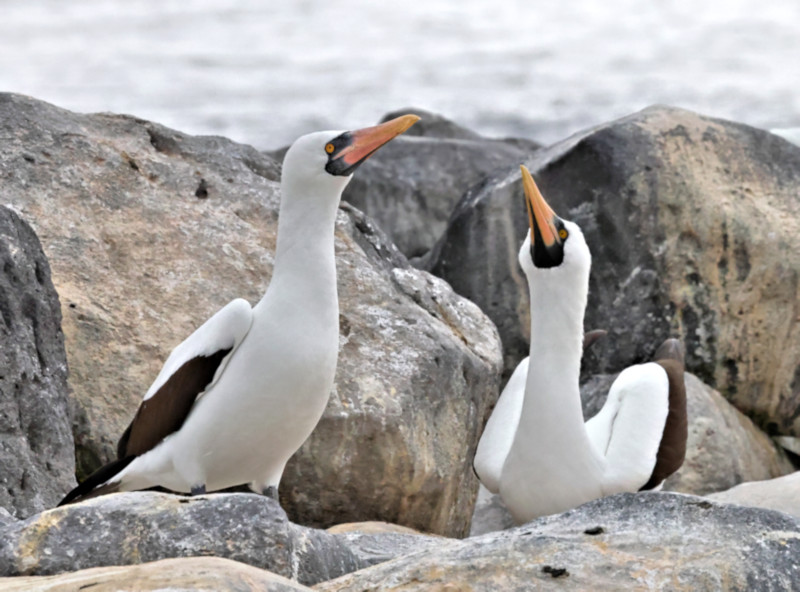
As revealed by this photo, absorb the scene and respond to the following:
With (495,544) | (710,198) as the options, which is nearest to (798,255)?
(710,198)

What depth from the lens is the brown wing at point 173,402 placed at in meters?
4.54

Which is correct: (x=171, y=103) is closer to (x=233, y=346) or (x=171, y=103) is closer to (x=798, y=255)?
(x=798, y=255)

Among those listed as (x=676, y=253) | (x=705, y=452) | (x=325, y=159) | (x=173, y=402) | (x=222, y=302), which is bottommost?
(x=705, y=452)

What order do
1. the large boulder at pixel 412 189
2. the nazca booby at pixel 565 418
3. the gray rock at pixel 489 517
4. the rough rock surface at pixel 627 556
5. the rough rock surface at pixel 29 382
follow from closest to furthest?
the rough rock surface at pixel 627 556
the rough rock surface at pixel 29 382
the nazca booby at pixel 565 418
the gray rock at pixel 489 517
the large boulder at pixel 412 189

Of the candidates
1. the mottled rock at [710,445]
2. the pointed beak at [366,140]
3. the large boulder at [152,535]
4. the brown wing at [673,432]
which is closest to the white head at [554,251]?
the brown wing at [673,432]

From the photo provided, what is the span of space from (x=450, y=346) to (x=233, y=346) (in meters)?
1.34

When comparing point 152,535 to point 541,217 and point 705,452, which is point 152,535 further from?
point 705,452

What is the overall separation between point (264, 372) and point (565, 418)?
54.8 inches

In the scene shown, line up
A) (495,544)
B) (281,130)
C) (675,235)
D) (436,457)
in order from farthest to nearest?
(281,130) < (675,235) < (436,457) < (495,544)

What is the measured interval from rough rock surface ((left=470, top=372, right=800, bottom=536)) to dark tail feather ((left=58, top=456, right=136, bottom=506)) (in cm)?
256

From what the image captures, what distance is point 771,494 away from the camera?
5.63 metres

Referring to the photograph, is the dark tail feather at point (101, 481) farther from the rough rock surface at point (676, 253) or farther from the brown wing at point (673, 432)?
the rough rock surface at point (676, 253)

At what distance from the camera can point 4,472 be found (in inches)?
158

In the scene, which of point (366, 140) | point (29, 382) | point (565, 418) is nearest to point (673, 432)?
point (565, 418)
